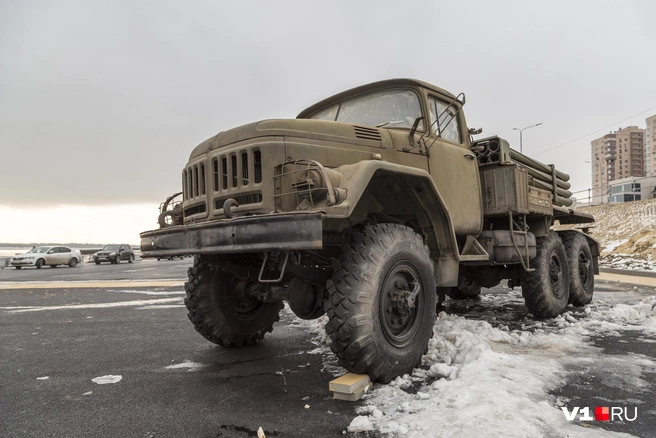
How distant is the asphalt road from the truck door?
1.87 meters

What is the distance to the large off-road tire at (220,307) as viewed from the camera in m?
4.78

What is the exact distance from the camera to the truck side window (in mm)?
5070

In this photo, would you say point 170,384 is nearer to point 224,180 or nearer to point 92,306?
point 224,180

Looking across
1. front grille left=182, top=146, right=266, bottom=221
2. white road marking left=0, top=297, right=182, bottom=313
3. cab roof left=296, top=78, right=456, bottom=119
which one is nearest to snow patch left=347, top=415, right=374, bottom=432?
front grille left=182, top=146, right=266, bottom=221

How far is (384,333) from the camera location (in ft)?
11.9

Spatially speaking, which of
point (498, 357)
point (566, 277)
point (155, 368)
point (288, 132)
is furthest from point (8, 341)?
point (566, 277)

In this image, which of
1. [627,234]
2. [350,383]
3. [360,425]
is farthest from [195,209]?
[627,234]

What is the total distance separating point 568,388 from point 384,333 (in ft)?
4.60

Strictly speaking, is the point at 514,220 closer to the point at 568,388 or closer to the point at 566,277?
the point at 566,277

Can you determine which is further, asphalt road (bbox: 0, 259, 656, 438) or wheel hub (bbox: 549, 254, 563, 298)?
wheel hub (bbox: 549, 254, 563, 298)

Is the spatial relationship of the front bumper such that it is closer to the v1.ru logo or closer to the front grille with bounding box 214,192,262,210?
the front grille with bounding box 214,192,262,210

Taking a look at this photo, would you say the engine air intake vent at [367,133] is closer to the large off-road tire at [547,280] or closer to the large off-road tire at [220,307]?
the large off-road tire at [220,307]

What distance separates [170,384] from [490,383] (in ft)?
8.28

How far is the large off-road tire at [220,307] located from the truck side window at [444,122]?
2.66 m
